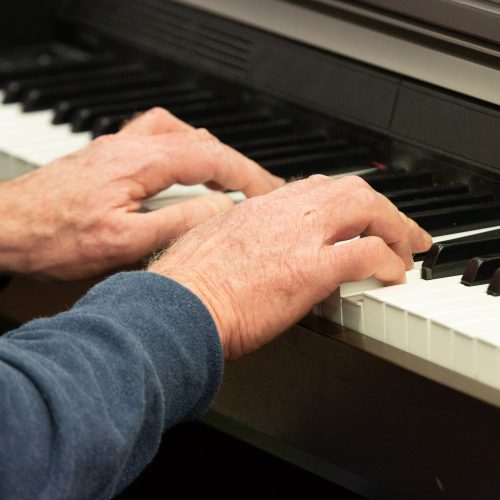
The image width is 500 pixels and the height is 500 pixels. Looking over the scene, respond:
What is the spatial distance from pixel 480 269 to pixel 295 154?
1.66 ft

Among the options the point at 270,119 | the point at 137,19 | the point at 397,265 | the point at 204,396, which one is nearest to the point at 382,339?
the point at 397,265

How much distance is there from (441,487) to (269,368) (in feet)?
0.82

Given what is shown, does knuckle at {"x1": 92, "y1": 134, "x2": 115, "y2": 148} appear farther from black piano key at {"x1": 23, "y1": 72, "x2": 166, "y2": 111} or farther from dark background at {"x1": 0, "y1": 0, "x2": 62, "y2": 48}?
dark background at {"x1": 0, "y1": 0, "x2": 62, "y2": 48}

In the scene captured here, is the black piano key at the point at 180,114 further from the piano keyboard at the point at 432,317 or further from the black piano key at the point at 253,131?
the piano keyboard at the point at 432,317

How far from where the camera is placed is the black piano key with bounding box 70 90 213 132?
6.15ft

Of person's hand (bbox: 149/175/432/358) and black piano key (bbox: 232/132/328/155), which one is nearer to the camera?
person's hand (bbox: 149/175/432/358)

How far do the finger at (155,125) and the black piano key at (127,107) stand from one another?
0.26 m

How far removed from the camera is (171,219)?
146 cm

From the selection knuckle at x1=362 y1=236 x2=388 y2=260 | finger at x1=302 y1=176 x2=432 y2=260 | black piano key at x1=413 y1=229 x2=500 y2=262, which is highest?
finger at x1=302 y1=176 x2=432 y2=260

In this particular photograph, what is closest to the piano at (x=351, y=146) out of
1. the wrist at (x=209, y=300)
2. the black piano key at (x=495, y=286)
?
the black piano key at (x=495, y=286)

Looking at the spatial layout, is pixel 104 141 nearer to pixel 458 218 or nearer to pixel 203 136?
pixel 203 136

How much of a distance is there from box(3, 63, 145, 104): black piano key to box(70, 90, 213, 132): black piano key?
0.13 meters

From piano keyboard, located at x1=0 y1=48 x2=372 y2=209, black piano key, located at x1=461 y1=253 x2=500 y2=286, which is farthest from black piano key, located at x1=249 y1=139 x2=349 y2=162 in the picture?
black piano key, located at x1=461 y1=253 x2=500 y2=286

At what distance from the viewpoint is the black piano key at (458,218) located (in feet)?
4.64
